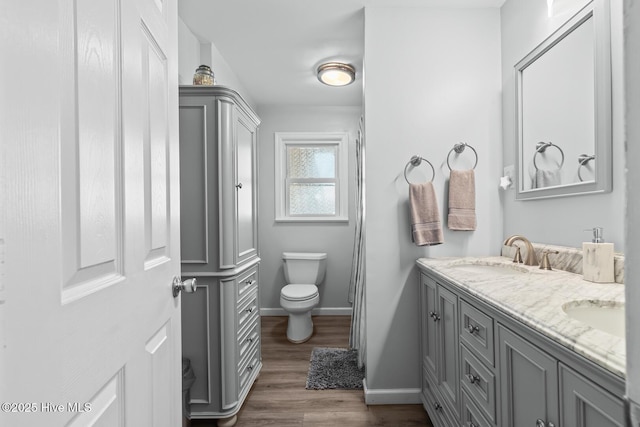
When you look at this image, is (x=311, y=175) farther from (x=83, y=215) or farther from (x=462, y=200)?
(x=83, y=215)

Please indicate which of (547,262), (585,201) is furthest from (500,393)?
(585,201)

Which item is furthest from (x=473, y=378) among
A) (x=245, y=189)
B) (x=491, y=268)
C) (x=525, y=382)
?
(x=245, y=189)

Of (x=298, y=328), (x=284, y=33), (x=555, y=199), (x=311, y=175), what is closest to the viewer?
(x=555, y=199)

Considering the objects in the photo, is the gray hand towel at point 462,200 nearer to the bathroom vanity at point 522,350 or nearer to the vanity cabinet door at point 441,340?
the bathroom vanity at point 522,350

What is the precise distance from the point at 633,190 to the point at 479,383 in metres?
1.20

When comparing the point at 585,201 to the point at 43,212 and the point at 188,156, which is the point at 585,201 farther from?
the point at 188,156

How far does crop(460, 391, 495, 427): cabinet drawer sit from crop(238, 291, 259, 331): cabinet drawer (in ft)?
3.92

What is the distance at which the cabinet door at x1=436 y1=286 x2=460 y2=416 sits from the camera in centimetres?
133

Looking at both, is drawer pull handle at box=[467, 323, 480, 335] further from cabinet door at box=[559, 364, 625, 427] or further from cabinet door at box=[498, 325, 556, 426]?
cabinet door at box=[559, 364, 625, 427]

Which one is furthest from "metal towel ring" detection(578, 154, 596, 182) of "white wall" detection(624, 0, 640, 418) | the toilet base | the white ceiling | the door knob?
the toilet base

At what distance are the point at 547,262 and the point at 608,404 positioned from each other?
0.98m

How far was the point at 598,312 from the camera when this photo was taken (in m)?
0.96

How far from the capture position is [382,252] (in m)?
1.92

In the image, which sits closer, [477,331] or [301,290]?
[477,331]
